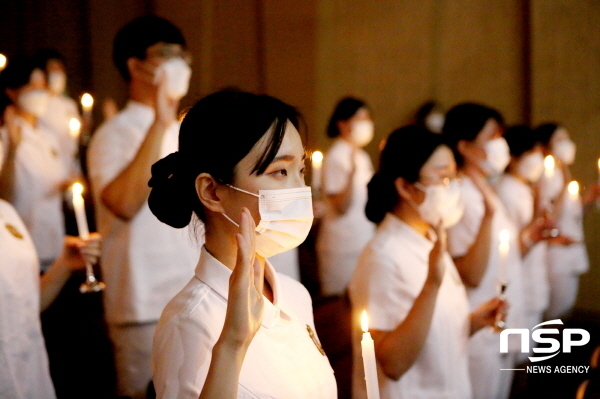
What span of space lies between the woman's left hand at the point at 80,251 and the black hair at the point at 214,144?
930 mm

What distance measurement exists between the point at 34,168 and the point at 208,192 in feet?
12.4

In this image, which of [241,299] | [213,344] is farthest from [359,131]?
[241,299]

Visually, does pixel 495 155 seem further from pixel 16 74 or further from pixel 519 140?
pixel 16 74

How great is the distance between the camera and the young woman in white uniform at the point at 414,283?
2.39 meters

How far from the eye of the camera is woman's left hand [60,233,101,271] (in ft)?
8.31

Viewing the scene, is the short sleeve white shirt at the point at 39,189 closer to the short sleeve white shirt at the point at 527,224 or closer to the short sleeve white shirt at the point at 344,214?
the short sleeve white shirt at the point at 344,214

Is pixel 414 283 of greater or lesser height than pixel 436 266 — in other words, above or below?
below

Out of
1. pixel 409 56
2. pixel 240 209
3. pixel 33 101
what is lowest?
pixel 240 209

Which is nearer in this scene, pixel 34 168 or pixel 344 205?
pixel 34 168

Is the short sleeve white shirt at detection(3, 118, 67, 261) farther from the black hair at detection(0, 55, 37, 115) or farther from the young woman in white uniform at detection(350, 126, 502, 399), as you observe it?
the young woman in white uniform at detection(350, 126, 502, 399)

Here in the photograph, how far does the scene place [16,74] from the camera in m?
4.82

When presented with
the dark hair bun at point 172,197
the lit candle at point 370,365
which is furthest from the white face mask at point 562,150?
the lit candle at point 370,365

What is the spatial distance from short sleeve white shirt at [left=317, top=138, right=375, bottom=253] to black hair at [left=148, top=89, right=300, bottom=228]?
400 centimetres

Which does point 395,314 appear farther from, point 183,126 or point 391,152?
point 183,126
